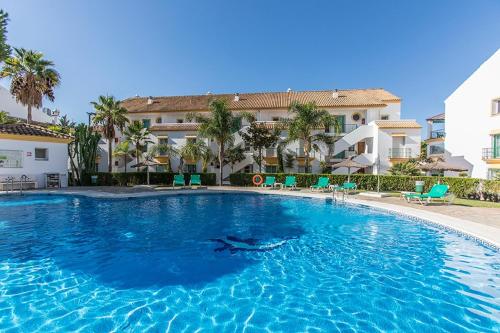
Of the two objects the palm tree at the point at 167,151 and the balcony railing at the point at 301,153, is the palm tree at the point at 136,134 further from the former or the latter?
the balcony railing at the point at 301,153

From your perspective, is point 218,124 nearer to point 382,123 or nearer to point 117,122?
point 117,122

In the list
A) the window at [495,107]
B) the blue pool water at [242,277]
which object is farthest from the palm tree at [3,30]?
the window at [495,107]

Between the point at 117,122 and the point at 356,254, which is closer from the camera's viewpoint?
the point at 356,254

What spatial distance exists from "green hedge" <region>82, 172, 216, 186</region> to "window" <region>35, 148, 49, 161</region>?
13.9 feet

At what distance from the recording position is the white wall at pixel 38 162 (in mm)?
19656

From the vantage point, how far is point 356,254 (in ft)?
23.9

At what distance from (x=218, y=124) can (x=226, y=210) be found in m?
13.0

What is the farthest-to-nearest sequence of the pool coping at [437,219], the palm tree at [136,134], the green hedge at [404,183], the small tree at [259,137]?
the palm tree at [136,134], the small tree at [259,137], the green hedge at [404,183], the pool coping at [437,219]

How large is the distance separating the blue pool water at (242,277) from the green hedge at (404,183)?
429 inches

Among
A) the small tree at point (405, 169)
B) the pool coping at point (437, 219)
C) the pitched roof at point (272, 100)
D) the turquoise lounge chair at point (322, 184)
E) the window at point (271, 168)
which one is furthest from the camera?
the pitched roof at point (272, 100)

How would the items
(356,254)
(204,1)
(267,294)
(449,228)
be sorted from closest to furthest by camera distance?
1. (267,294)
2. (356,254)
3. (449,228)
4. (204,1)

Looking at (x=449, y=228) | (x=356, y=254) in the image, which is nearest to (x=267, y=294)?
(x=356, y=254)

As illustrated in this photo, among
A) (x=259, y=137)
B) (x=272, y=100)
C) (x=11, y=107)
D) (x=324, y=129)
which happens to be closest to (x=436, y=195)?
(x=324, y=129)

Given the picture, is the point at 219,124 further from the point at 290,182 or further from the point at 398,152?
the point at 398,152
